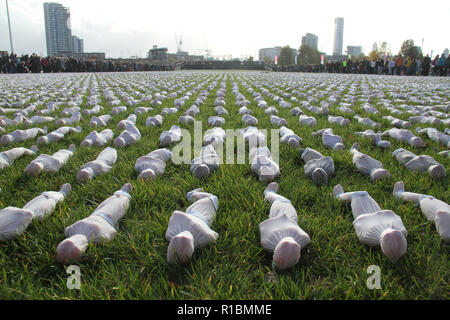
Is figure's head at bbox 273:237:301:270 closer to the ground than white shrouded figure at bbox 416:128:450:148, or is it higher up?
closer to the ground

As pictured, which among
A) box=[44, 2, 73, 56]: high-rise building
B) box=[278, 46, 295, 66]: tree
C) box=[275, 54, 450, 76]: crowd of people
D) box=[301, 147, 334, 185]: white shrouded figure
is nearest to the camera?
box=[301, 147, 334, 185]: white shrouded figure

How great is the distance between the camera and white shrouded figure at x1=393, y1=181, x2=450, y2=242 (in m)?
1.42

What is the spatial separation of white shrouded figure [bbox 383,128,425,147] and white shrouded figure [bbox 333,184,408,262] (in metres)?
1.47

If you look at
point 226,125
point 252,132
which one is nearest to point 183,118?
point 226,125

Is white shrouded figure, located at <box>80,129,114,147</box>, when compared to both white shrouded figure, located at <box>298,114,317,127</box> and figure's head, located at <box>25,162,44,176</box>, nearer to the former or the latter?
figure's head, located at <box>25,162,44,176</box>

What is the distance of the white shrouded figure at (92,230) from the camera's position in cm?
131

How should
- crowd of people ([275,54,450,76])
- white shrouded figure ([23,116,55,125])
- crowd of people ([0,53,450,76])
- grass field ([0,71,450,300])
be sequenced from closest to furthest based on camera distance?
grass field ([0,71,450,300])
white shrouded figure ([23,116,55,125])
crowd of people ([275,54,450,76])
crowd of people ([0,53,450,76])

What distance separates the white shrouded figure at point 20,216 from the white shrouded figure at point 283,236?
1.11 meters

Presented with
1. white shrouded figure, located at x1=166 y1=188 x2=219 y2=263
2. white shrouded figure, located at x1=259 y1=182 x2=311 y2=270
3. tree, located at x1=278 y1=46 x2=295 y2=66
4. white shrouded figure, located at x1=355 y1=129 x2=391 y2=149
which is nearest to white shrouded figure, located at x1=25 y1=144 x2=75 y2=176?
white shrouded figure, located at x1=166 y1=188 x2=219 y2=263

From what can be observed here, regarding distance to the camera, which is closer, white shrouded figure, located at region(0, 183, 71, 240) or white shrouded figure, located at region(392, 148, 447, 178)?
white shrouded figure, located at region(0, 183, 71, 240)

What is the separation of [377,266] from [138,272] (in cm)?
95

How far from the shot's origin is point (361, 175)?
7.26 ft

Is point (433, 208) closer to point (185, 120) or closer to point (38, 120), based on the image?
point (185, 120)
